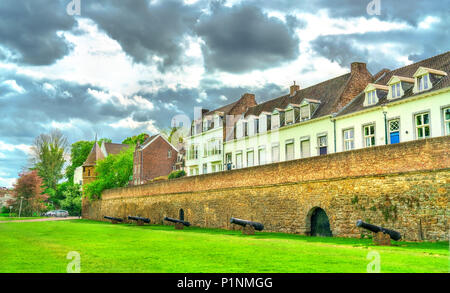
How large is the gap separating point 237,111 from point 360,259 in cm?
3718

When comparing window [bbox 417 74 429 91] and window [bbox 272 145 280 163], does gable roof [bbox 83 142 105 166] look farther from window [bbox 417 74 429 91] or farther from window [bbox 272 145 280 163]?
window [bbox 417 74 429 91]

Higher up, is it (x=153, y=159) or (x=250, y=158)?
(x=153, y=159)

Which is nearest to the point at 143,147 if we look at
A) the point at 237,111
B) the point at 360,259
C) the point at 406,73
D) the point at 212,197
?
the point at 237,111

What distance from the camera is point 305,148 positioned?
115 ft

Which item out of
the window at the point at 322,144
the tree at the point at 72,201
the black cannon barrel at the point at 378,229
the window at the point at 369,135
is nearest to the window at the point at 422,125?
the window at the point at 369,135

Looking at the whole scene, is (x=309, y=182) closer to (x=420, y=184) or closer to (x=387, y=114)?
(x=420, y=184)

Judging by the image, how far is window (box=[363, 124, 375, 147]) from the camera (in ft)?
97.9

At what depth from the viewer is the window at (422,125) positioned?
26286mm

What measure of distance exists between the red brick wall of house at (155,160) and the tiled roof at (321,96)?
25.9 metres

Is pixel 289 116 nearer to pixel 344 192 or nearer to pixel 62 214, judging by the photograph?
pixel 344 192

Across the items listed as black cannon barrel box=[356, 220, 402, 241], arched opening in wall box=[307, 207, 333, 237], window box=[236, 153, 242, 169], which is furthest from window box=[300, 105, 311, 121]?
black cannon barrel box=[356, 220, 402, 241]

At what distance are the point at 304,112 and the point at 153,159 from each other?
35078mm

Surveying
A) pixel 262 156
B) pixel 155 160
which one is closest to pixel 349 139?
pixel 262 156

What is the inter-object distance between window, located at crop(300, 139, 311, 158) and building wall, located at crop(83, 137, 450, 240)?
6902 mm
